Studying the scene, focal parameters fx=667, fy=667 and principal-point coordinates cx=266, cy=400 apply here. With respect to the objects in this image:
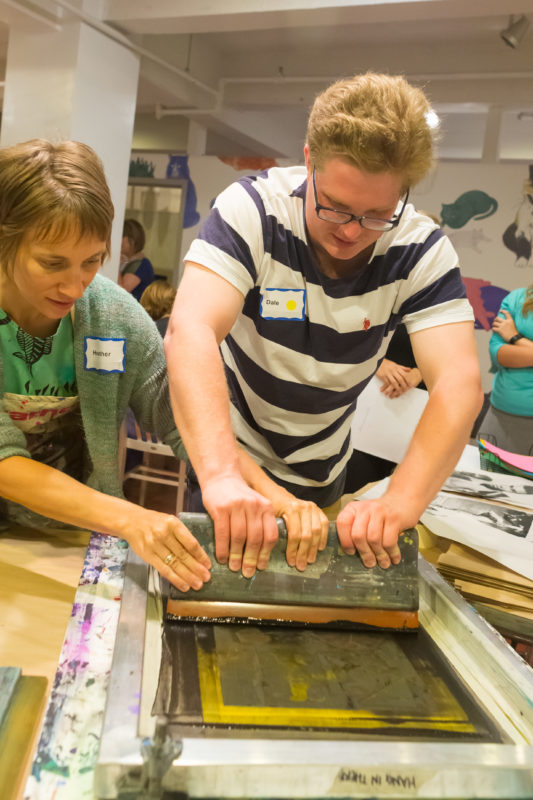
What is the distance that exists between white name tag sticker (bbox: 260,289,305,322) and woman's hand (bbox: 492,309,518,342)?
5.51 feet

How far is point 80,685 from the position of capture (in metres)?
0.70

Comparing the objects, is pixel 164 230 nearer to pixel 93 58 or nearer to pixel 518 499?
pixel 93 58

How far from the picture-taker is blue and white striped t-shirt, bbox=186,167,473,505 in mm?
1121

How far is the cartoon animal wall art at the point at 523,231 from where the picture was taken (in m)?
5.02

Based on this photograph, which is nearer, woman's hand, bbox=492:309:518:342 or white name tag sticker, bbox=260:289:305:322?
white name tag sticker, bbox=260:289:305:322

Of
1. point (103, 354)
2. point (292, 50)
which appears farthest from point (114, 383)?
point (292, 50)

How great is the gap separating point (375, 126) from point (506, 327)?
6.09 feet

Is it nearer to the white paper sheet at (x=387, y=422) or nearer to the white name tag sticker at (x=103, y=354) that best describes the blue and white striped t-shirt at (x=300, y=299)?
the white name tag sticker at (x=103, y=354)

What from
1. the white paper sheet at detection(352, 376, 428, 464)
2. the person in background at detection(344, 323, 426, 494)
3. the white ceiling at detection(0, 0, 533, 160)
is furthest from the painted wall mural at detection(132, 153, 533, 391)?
the white paper sheet at detection(352, 376, 428, 464)

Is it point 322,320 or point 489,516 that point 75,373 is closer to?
point 322,320

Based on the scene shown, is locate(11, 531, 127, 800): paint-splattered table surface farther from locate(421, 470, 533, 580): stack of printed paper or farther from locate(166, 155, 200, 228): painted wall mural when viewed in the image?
locate(166, 155, 200, 228): painted wall mural

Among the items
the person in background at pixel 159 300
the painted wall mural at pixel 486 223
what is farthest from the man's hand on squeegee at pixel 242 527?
the painted wall mural at pixel 486 223

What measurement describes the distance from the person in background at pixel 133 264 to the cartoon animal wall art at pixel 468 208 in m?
2.39

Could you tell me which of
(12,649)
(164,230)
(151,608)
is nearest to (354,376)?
(151,608)
